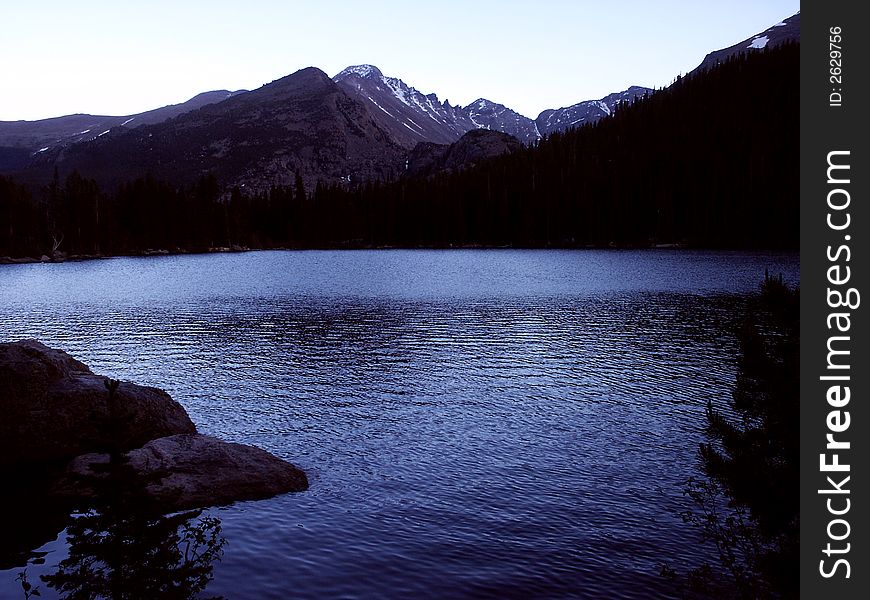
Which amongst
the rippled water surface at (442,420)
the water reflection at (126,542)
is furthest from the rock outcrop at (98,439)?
the water reflection at (126,542)

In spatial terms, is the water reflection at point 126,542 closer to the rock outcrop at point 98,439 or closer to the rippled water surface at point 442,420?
the rippled water surface at point 442,420

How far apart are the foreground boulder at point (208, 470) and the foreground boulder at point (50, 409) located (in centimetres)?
161

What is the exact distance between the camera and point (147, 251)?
577ft

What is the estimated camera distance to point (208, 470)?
18156 millimetres

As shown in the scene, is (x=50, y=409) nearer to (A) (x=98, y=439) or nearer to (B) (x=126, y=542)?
(A) (x=98, y=439)

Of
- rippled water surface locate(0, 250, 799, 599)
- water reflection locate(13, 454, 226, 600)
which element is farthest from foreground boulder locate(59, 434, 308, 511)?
water reflection locate(13, 454, 226, 600)

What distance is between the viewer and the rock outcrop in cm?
1770

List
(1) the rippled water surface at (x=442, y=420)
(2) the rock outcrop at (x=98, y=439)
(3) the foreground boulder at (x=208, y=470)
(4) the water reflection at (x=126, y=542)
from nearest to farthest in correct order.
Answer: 1. (4) the water reflection at (x=126, y=542)
2. (1) the rippled water surface at (x=442, y=420)
3. (3) the foreground boulder at (x=208, y=470)
4. (2) the rock outcrop at (x=98, y=439)

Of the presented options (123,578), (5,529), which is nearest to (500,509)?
(123,578)

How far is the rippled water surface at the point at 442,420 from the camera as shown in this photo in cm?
1412

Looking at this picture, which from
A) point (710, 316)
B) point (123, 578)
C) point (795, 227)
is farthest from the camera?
point (795, 227)
